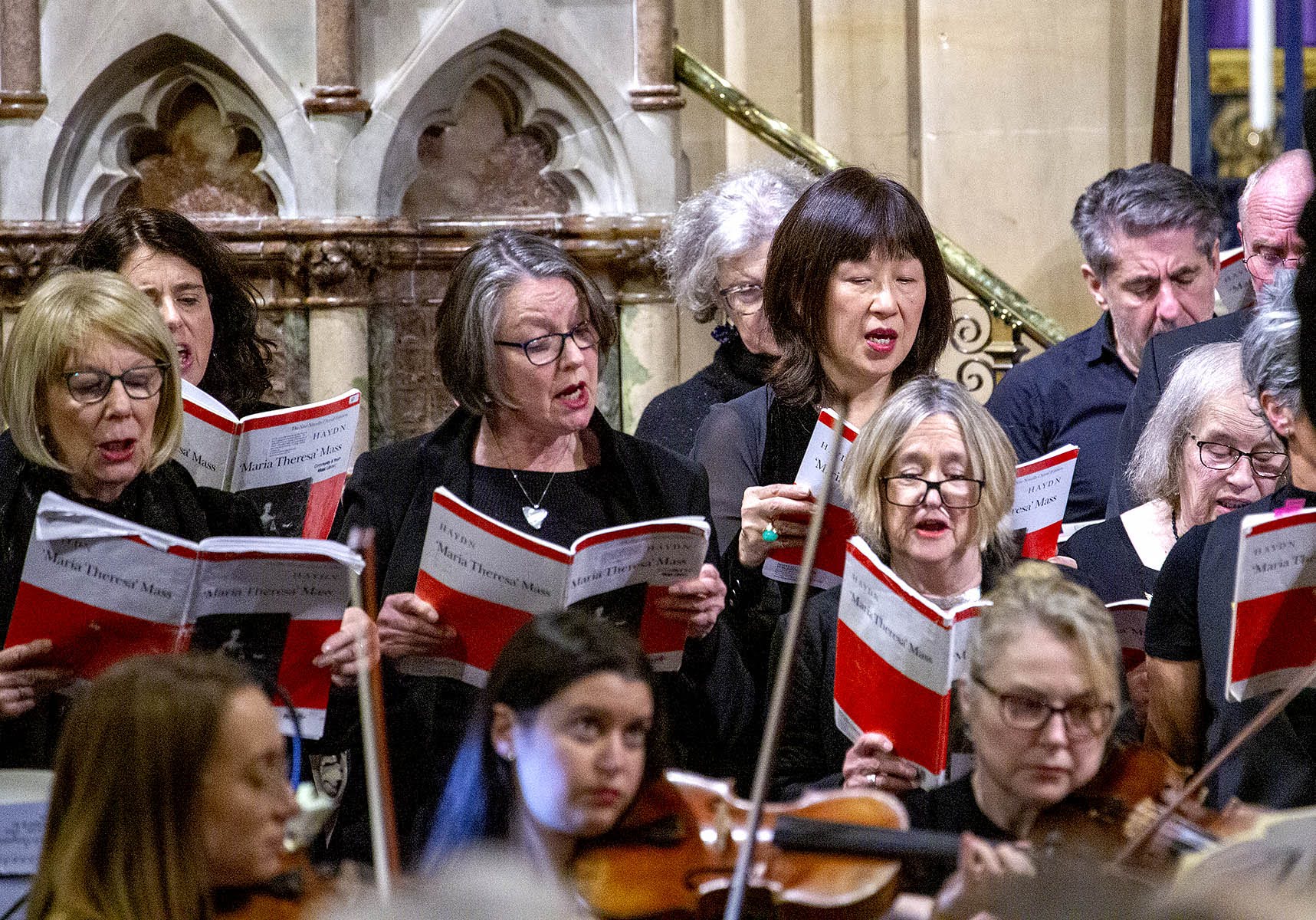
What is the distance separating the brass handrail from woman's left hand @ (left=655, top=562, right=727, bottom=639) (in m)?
2.38

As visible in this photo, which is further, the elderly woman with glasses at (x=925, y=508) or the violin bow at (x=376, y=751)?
the elderly woman with glasses at (x=925, y=508)

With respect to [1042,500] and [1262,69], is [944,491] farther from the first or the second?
[1262,69]

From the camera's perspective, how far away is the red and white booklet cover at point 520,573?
7.39 ft

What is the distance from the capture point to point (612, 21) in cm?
453

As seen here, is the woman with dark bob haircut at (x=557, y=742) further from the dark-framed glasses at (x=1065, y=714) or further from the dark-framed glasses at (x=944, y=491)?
the dark-framed glasses at (x=944, y=491)

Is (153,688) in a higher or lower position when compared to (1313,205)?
lower

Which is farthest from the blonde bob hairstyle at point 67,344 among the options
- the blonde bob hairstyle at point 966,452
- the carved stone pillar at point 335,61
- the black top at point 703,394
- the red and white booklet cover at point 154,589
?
the carved stone pillar at point 335,61

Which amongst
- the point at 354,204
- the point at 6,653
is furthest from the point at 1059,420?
the point at 6,653

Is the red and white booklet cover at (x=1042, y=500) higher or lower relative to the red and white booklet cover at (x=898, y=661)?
higher

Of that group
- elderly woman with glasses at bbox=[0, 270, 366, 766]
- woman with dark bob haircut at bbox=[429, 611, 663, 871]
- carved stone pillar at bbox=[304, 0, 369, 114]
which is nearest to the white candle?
woman with dark bob haircut at bbox=[429, 611, 663, 871]

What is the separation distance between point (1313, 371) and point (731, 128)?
12.2 feet

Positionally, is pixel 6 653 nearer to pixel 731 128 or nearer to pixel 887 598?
pixel 887 598

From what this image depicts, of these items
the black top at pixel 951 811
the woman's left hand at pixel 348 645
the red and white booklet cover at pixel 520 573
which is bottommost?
the black top at pixel 951 811

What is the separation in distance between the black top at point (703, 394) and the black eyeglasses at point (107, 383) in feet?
3.96
